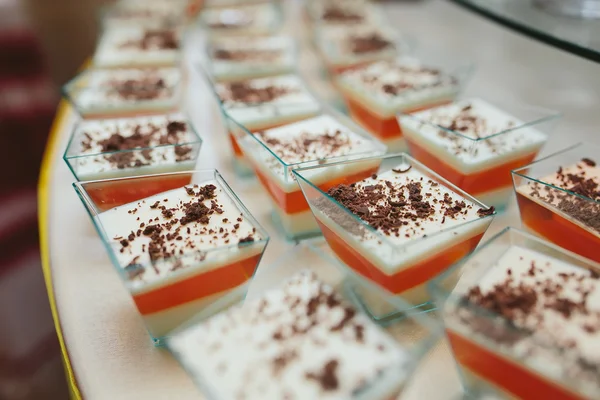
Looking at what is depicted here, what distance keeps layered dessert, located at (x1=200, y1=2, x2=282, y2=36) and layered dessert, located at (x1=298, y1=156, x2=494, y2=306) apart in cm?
196

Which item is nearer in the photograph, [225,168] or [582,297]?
[582,297]

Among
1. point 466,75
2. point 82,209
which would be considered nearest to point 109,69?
point 82,209

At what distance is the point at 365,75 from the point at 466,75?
0.47m

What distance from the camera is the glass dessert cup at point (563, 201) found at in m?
1.48

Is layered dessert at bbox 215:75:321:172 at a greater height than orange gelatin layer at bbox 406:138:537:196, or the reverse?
layered dessert at bbox 215:75:321:172

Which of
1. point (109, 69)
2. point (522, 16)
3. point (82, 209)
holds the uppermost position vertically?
point (522, 16)

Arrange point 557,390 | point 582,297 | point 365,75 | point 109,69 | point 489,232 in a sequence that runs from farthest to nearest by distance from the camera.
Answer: point 109,69 → point 365,75 → point 489,232 → point 582,297 → point 557,390

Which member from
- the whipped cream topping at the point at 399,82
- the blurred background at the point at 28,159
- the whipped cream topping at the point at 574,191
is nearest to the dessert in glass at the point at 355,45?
the whipped cream topping at the point at 399,82

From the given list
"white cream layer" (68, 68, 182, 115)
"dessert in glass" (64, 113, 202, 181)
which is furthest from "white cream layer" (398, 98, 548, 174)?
"white cream layer" (68, 68, 182, 115)

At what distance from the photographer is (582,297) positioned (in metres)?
1.18

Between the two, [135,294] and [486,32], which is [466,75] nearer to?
[486,32]

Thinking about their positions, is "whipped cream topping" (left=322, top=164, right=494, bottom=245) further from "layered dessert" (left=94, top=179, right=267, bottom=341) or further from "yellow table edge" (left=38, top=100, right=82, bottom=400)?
"yellow table edge" (left=38, top=100, right=82, bottom=400)

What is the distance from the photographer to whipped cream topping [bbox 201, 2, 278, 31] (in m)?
3.28

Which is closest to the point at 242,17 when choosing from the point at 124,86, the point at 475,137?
the point at 124,86
